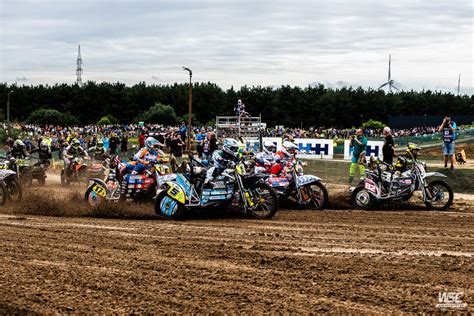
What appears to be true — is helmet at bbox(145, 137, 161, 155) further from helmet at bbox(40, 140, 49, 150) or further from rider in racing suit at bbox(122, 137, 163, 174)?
helmet at bbox(40, 140, 49, 150)

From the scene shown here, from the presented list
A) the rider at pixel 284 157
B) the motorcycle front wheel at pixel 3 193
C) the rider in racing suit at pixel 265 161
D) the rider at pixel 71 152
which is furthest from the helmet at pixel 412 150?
the rider at pixel 71 152

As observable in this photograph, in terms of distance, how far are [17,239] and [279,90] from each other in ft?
245

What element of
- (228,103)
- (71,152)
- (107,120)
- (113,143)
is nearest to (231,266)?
(71,152)

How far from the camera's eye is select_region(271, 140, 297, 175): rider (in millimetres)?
13523

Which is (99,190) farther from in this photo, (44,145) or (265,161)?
(44,145)

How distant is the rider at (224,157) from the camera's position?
11.8m

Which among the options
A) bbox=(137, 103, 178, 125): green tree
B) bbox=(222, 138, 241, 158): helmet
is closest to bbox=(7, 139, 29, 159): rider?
bbox=(222, 138, 241, 158): helmet

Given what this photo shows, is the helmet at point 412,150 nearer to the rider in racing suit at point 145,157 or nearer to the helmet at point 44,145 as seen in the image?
the rider in racing suit at point 145,157

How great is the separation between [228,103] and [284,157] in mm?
70998

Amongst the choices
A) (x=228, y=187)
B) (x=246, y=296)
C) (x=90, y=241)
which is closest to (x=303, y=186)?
(x=228, y=187)

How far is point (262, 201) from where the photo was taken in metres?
11.9

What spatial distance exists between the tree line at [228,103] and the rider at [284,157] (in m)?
62.0

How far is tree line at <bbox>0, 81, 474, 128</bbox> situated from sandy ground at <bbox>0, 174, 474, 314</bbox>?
213 ft

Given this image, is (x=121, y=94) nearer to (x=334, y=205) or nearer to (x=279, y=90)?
(x=279, y=90)
